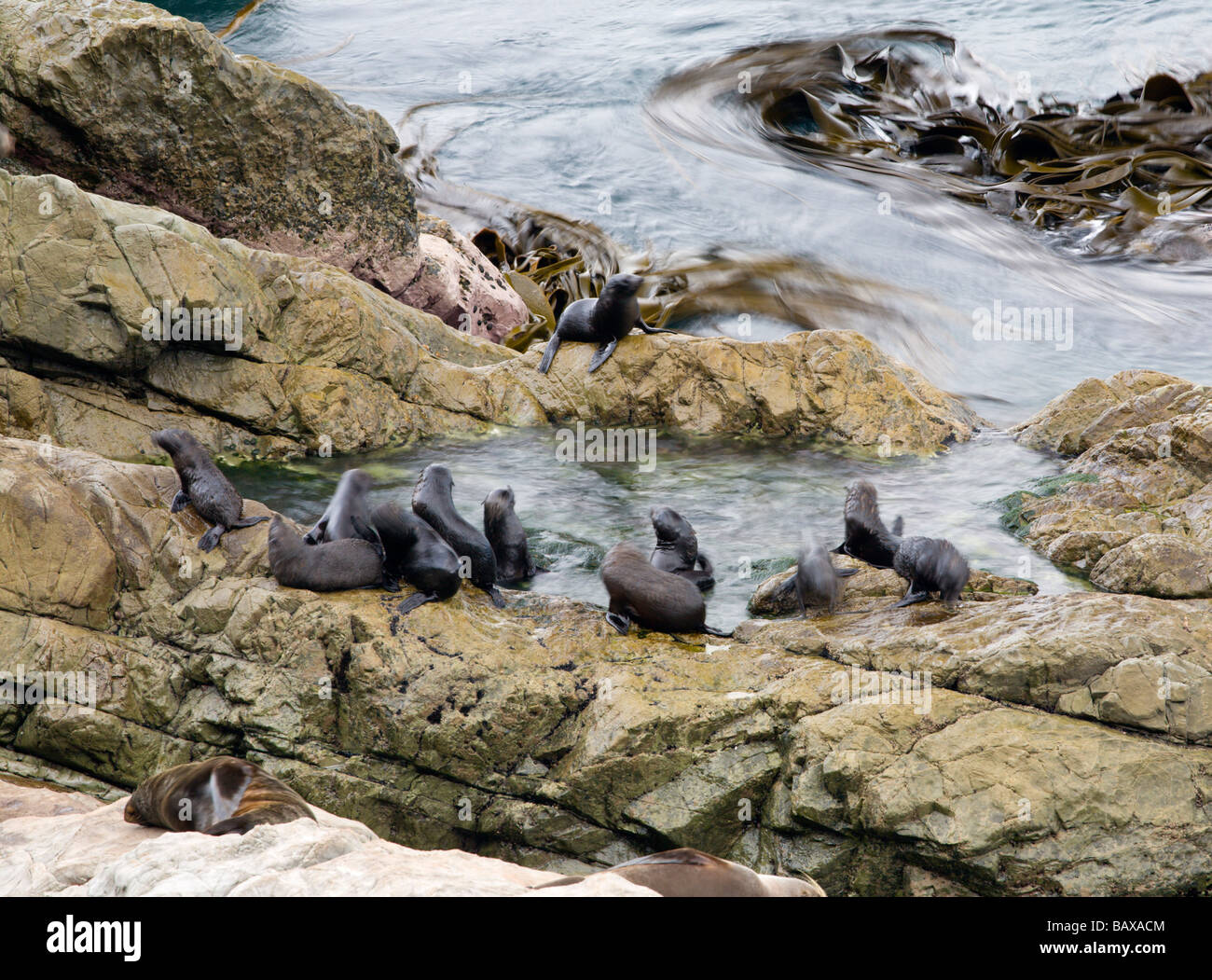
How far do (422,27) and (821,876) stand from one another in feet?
98.5

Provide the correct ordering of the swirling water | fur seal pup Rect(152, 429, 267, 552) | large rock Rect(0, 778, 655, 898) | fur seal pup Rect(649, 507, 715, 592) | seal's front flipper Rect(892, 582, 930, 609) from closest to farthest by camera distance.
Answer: large rock Rect(0, 778, 655, 898)
seal's front flipper Rect(892, 582, 930, 609)
fur seal pup Rect(152, 429, 267, 552)
fur seal pup Rect(649, 507, 715, 592)
the swirling water

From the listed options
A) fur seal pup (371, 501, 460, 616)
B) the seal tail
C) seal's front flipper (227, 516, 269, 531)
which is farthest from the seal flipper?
the seal tail

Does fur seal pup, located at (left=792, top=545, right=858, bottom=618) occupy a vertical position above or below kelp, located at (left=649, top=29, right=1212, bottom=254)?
below

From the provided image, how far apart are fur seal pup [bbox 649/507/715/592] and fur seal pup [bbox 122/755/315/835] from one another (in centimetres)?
298

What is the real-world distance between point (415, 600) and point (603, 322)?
14.6ft

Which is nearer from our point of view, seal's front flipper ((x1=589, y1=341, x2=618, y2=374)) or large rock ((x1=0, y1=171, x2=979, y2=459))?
large rock ((x1=0, y1=171, x2=979, y2=459))

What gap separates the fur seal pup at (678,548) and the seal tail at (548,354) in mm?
3365

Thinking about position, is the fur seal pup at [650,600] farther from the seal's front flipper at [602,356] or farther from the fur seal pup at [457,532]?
the seal's front flipper at [602,356]

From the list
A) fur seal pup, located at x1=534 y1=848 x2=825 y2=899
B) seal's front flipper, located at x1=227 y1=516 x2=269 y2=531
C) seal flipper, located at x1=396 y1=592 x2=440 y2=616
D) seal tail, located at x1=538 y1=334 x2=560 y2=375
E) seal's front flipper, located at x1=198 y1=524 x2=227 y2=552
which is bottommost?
fur seal pup, located at x1=534 y1=848 x2=825 y2=899

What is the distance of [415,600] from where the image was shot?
580 cm

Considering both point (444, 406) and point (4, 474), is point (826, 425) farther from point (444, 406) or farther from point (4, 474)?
point (4, 474)

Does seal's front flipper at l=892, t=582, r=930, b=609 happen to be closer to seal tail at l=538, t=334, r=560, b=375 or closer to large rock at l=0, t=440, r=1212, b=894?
large rock at l=0, t=440, r=1212, b=894

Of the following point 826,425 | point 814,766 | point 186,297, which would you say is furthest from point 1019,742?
point 186,297

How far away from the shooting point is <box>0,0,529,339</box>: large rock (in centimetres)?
937
